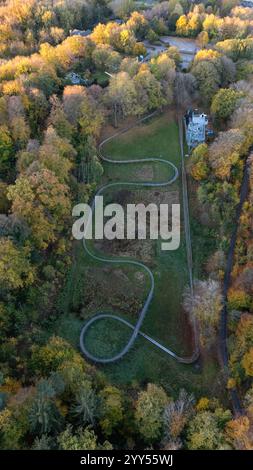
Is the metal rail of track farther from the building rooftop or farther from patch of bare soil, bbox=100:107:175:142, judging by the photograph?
patch of bare soil, bbox=100:107:175:142

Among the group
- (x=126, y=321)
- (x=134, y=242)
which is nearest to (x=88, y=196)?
(x=134, y=242)

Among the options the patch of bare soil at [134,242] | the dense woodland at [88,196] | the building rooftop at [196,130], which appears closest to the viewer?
the dense woodland at [88,196]

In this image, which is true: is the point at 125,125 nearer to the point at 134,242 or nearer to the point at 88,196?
the point at 88,196

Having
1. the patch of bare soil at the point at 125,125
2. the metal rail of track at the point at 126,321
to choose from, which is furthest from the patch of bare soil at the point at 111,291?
the patch of bare soil at the point at 125,125

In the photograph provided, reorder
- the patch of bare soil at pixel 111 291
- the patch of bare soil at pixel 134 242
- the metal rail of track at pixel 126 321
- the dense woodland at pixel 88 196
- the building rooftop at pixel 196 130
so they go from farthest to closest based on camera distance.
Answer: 1. the building rooftop at pixel 196 130
2. the patch of bare soil at pixel 134 242
3. the patch of bare soil at pixel 111 291
4. the metal rail of track at pixel 126 321
5. the dense woodland at pixel 88 196

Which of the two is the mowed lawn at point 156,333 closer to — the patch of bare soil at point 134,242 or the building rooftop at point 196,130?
the patch of bare soil at point 134,242

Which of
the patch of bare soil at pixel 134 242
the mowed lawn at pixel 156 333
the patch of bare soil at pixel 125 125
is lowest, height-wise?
the mowed lawn at pixel 156 333

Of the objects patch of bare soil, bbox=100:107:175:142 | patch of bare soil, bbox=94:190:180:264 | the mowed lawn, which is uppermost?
patch of bare soil, bbox=100:107:175:142

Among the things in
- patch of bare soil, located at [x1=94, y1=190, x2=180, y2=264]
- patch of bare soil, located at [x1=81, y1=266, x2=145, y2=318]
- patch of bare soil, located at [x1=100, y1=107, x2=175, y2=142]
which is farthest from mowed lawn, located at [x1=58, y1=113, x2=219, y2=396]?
patch of bare soil, located at [x1=100, y1=107, x2=175, y2=142]
